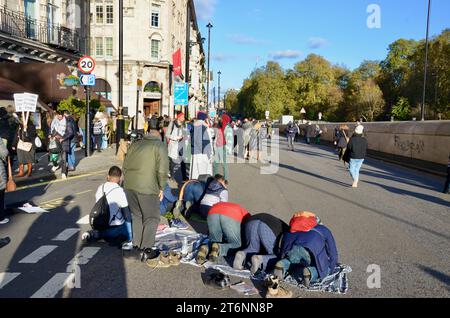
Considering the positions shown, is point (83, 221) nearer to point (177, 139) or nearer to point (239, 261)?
point (239, 261)

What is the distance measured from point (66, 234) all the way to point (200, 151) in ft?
15.4

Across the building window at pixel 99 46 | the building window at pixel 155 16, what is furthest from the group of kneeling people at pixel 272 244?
the building window at pixel 155 16

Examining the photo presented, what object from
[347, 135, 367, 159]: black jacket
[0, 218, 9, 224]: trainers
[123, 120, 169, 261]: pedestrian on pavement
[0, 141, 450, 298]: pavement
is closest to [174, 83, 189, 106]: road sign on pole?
[0, 141, 450, 298]: pavement

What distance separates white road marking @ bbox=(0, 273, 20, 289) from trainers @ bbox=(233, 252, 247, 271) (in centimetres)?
255

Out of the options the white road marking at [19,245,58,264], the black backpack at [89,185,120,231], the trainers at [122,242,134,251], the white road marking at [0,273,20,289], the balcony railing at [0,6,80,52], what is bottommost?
the white road marking at [19,245,58,264]

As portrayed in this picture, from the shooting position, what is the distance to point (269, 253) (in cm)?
563

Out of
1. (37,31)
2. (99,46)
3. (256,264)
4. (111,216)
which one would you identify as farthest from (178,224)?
(99,46)

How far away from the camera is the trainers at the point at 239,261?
5.53 m

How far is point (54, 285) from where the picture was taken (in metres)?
4.81

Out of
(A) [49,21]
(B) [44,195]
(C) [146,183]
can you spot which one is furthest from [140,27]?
(C) [146,183]

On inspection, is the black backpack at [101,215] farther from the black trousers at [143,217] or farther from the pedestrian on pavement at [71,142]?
the pedestrian on pavement at [71,142]

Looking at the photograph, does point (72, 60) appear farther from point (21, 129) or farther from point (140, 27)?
point (21, 129)

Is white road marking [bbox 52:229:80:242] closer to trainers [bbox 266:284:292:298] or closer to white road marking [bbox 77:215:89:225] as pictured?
white road marking [bbox 77:215:89:225]

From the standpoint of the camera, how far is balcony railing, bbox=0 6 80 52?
2117 centimetres
